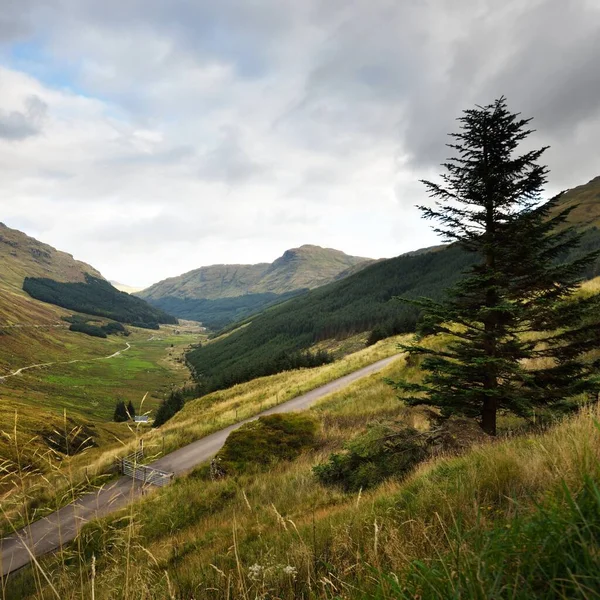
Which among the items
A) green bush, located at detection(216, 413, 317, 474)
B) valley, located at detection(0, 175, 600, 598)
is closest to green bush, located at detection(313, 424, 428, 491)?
valley, located at detection(0, 175, 600, 598)

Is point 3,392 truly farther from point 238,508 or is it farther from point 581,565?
point 581,565

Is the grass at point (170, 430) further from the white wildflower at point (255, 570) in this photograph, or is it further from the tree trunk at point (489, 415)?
the tree trunk at point (489, 415)

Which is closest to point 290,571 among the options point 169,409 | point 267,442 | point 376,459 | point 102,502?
point 376,459

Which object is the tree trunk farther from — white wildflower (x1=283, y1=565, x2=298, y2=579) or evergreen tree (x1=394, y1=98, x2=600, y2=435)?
white wildflower (x1=283, y1=565, x2=298, y2=579)

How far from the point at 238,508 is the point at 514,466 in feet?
28.5

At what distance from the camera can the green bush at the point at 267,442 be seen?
15.1 metres

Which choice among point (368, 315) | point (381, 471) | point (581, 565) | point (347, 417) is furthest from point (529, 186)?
point (368, 315)

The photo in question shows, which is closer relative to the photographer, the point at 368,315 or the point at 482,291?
the point at 482,291

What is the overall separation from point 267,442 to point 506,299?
11.2 metres

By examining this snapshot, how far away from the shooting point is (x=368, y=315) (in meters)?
184

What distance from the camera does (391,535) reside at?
321 cm

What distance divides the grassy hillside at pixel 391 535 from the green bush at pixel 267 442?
870 mm

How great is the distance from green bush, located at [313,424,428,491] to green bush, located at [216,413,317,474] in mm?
5524

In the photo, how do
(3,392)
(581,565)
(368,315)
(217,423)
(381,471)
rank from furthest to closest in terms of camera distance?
(368,315) < (3,392) < (217,423) < (381,471) < (581,565)
